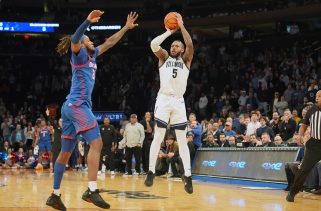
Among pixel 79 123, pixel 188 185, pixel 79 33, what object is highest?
pixel 79 33

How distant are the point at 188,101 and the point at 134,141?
729 centimetres

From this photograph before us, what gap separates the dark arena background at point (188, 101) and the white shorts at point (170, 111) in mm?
1187

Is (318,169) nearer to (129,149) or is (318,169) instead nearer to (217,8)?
(129,149)

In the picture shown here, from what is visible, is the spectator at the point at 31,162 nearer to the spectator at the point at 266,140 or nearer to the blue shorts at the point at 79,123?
the spectator at the point at 266,140

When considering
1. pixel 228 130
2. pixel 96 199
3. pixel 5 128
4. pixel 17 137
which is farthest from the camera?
pixel 5 128

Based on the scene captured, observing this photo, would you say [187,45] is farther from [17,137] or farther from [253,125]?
[17,137]

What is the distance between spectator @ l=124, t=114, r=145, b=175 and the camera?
690 inches

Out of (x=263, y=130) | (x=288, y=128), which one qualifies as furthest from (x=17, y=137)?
(x=288, y=128)

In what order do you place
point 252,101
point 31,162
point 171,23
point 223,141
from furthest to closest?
point 31,162 < point 252,101 < point 223,141 < point 171,23

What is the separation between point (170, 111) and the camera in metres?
8.40

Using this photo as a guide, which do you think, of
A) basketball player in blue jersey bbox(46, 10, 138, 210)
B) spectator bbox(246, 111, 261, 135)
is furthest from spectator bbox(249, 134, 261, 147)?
basketball player in blue jersey bbox(46, 10, 138, 210)

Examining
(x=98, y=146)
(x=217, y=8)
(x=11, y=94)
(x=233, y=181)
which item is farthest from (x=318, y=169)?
(x=11, y=94)

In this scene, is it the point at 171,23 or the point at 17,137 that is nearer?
the point at 171,23

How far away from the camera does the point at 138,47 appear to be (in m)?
30.5
